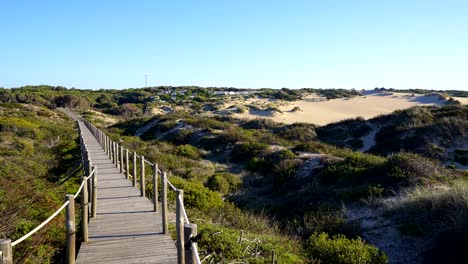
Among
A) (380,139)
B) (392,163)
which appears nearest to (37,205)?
(392,163)

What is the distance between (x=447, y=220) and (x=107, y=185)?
29.8 feet

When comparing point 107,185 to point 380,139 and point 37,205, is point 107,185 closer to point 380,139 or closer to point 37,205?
point 37,205

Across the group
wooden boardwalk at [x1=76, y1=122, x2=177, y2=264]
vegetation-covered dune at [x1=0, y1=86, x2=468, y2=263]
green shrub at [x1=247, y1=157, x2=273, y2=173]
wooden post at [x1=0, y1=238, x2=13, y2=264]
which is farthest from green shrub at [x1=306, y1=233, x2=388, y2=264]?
green shrub at [x1=247, y1=157, x2=273, y2=173]

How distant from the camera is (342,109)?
6112cm

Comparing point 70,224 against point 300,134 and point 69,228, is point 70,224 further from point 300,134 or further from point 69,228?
point 300,134

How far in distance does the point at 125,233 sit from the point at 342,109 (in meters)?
56.7

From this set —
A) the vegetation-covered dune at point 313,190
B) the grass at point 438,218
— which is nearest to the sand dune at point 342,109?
the vegetation-covered dune at point 313,190

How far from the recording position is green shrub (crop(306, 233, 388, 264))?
7637 millimetres

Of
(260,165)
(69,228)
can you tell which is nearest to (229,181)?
(260,165)

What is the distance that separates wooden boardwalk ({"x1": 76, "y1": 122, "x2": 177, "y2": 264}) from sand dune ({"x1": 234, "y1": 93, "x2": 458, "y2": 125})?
125 feet

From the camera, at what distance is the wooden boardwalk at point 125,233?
6.43 m

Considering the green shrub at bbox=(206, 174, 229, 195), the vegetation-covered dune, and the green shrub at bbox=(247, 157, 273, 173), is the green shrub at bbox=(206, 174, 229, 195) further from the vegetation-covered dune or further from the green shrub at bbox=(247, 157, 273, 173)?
the green shrub at bbox=(247, 157, 273, 173)

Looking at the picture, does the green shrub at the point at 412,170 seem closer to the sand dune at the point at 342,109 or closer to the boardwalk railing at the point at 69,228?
the boardwalk railing at the point at 69,228

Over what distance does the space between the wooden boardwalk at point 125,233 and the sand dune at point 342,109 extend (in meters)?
38.2
